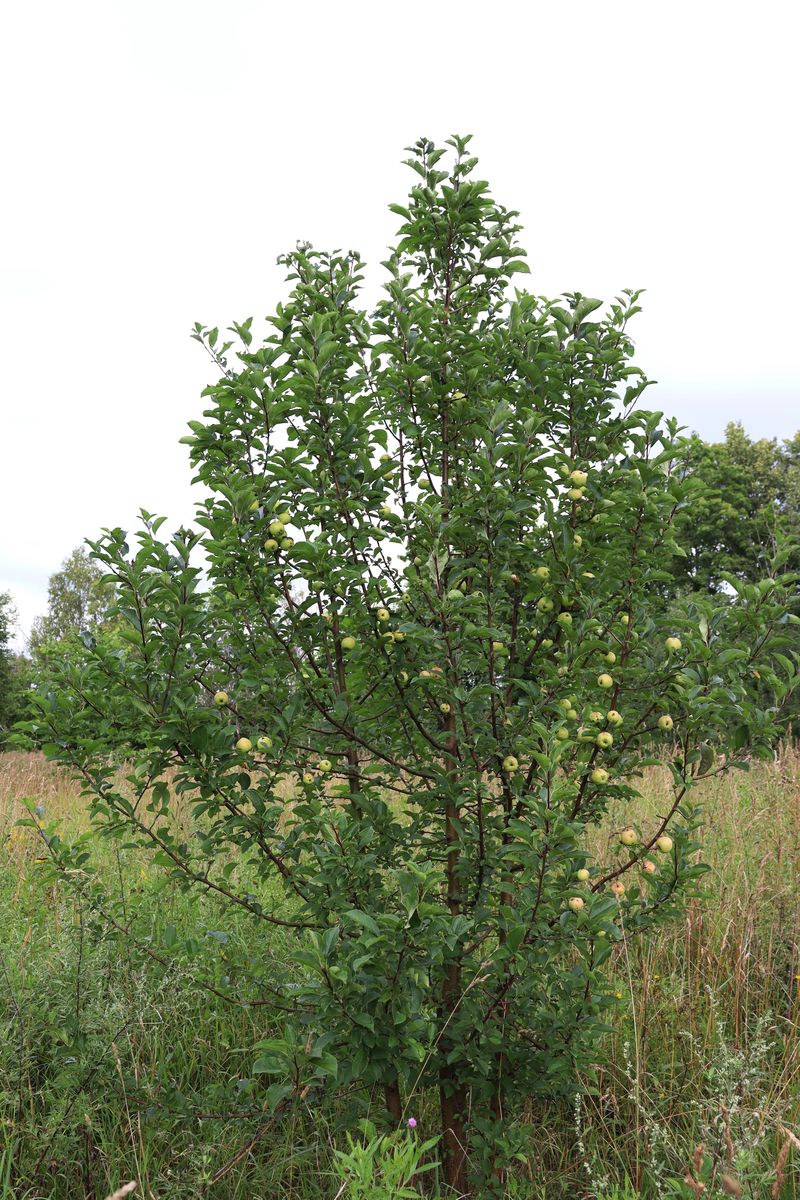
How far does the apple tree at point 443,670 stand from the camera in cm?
268

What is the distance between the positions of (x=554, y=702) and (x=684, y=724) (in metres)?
0.41

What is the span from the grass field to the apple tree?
374 millimetres

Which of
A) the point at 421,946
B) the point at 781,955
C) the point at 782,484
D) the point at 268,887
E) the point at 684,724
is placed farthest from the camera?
the point at 782,484

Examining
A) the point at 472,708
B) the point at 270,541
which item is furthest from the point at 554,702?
the point at 270,541

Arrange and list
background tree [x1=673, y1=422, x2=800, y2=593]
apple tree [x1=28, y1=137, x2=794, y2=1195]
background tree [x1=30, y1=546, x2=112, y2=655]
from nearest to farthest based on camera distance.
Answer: apple tree [x1=28, y1=137, x2=794, y2=1195] → background tree [x1=673, y1=422, x2=800, y2=593] → background tree [x1=30, y1=546, x2=112, y2=655]

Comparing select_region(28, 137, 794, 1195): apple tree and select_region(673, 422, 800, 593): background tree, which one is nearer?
select_region(28, 137, 794, 1195): apple tree

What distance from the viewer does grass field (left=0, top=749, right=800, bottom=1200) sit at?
2.98 metres

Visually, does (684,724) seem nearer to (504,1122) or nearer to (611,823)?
(504,1122)

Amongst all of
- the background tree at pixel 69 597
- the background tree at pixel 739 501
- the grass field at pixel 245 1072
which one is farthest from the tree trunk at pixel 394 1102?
the background tree at pixel 69 597

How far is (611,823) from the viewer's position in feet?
20.1

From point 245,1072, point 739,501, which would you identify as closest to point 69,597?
point 739,501

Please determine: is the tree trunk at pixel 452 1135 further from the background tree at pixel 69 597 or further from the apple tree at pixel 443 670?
the background tree at pixel 69 597

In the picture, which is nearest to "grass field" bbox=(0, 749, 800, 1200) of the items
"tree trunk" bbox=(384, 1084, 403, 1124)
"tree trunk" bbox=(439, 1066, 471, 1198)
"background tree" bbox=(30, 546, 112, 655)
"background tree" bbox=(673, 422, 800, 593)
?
"tree trunk" bbox=(384, 1084, 403, 1124)

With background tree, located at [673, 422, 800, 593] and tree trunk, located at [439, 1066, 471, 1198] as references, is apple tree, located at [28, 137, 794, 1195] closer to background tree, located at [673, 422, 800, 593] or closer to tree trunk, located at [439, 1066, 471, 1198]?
tree trunk, located at [439, 1066, 471, 1198]
